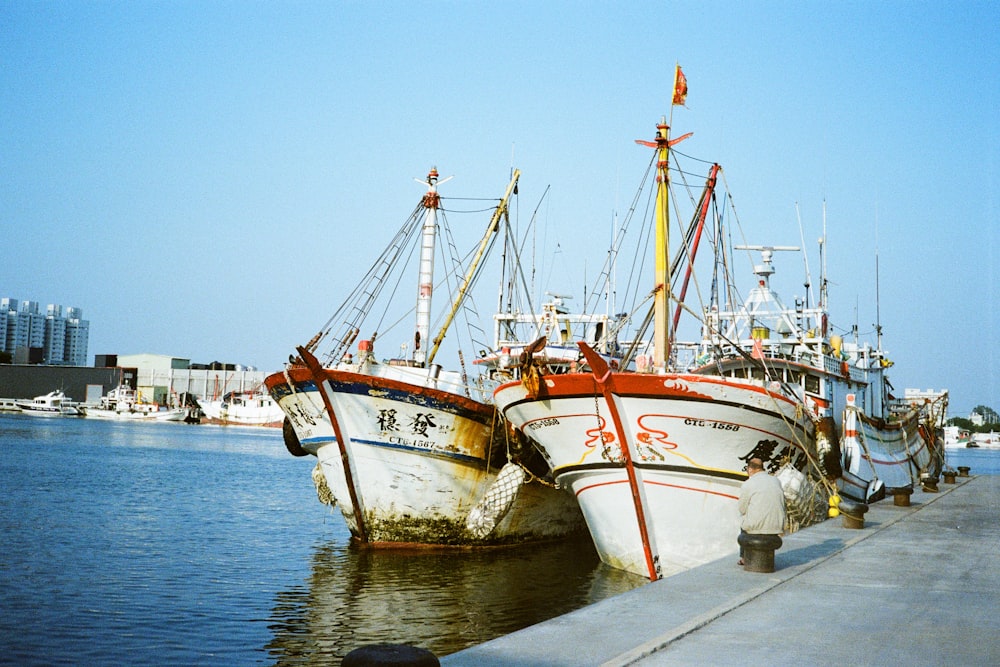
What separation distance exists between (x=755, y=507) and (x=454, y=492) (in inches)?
410

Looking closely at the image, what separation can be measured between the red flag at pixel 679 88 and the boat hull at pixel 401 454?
7.73 meters

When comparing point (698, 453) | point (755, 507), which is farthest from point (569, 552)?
point (755, 507)

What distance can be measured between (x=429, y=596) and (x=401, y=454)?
4.36m

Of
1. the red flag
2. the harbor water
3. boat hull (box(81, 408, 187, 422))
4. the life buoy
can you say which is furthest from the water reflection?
boat hull (box(81, 408, 187, 422))

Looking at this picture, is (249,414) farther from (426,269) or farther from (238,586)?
(238,586)

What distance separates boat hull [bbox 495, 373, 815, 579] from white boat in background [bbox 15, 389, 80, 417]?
145m

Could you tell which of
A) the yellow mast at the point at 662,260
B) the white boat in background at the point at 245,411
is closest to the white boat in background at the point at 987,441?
the white boat in background at the point at 245,411

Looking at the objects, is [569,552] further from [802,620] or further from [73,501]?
[73,501]

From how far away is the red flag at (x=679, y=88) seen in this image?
61.6 feet

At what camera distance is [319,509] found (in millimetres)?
33031

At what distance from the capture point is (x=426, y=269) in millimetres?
23969

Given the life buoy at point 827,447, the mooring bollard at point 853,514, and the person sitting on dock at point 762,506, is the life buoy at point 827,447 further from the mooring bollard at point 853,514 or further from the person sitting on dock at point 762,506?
the person sitting on dock at point 762,506

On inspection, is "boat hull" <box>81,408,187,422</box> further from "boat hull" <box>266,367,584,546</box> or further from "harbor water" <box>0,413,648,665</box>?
"boat hull" <box>266,367,584,546</box>

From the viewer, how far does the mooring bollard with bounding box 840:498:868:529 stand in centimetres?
1536
